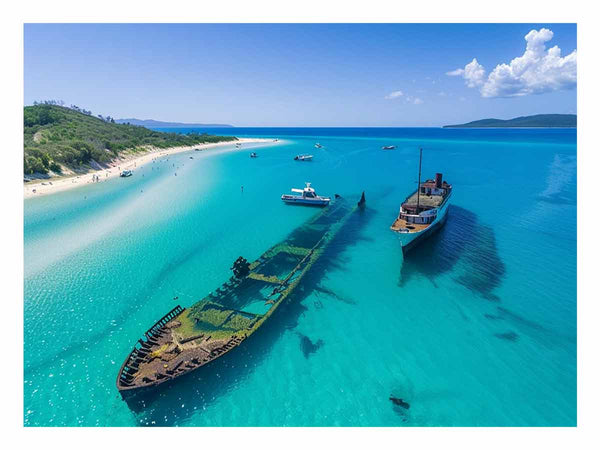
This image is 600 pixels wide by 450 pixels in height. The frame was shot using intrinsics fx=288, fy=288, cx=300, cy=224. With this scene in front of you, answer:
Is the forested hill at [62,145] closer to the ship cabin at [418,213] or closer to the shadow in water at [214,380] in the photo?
the shadow in water at [214,380]

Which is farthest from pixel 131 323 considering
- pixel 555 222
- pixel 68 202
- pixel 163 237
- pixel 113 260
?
pixel 555 222

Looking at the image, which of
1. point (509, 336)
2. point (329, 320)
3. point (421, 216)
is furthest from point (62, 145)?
point (509, 336)

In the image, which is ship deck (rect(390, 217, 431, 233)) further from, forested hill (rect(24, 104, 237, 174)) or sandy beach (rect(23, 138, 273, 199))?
forested hill (rect(24, 104, 237, 174))

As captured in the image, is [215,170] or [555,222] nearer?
[555,222]

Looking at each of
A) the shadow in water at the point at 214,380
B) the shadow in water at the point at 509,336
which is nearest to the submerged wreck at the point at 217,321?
the shadow in water at the point at 214,380

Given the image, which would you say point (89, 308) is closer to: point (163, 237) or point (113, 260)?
point (113, 260)

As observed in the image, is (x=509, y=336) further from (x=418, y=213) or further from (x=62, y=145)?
(x=62, y=145)
